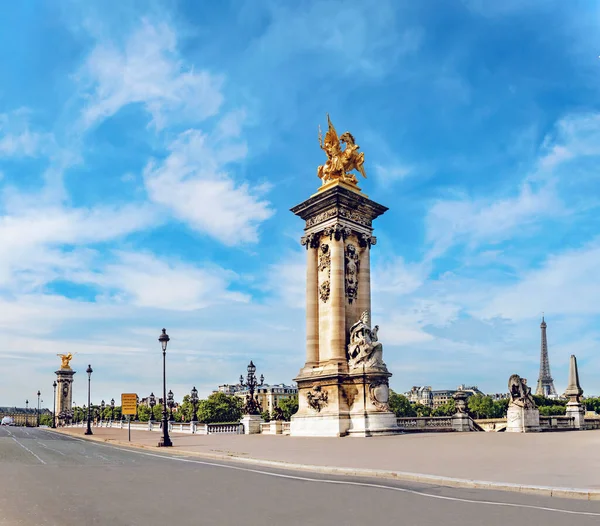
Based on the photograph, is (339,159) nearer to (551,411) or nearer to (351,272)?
(351,272)

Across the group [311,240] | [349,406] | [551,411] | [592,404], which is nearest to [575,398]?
[349,406]

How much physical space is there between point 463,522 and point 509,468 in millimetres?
7517

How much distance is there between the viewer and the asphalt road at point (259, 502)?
33.0 feet

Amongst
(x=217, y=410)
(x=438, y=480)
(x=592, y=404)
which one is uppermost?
(x=438, y=480)

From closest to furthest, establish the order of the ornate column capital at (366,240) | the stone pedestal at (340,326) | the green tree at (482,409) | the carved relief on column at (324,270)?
the stone pedestal at (340,326) → the carved relief on column at (324,270) → the ornate column capital at (366,240) → the green tree at (482,409)

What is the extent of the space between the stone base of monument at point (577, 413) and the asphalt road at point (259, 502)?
3120 centimetres

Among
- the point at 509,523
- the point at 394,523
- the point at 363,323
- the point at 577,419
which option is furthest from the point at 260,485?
the point at 577,419

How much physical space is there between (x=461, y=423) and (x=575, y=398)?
458 inches

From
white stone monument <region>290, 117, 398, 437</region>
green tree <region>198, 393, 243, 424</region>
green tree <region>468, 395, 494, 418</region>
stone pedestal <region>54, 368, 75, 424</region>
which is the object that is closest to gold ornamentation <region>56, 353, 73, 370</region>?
stone pedestal <region>54, 368, 75, 424</region>

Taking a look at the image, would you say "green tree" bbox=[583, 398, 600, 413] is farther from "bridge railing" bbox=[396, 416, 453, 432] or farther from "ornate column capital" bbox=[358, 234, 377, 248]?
"ornate column capital" bbox=[358, 234, 377, 248]

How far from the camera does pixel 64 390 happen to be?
136 m

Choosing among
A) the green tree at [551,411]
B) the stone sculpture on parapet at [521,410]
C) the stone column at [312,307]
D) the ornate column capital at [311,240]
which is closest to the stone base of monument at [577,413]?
the stone sculpture on parapet at [521,410]

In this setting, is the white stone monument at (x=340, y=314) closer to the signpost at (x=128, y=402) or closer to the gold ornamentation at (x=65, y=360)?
the signpost at (x=128, y=402)

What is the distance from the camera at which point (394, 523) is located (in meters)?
9.67
